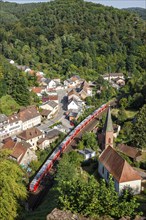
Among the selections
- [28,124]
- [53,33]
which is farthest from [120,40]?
[28,124]

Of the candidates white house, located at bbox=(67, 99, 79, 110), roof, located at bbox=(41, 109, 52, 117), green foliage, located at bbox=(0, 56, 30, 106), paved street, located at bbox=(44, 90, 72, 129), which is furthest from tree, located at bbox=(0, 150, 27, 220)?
white house, located at bbox=(67, 99, 79, 110)

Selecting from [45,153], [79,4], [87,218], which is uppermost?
[79,4]

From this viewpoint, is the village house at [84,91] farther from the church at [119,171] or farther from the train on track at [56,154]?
the church at [119,171]

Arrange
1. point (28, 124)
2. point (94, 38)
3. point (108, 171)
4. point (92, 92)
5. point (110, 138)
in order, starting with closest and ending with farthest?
1. point (108, 171)
2. point (110, 138)
3. point (28, 124)
4. point (92, 92)
5. point (94, 38)

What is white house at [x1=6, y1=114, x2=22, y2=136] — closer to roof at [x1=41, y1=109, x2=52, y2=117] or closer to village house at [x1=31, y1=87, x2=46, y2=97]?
roof at [x1=41, y1=109, x2=52, y2=117]

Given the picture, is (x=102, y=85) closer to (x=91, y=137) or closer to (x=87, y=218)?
(x=91, y=137)

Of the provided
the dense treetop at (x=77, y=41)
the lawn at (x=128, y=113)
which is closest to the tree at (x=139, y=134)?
the lawn at (x=128, y=113)

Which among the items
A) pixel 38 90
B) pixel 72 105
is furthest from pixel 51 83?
pixel 72 105
